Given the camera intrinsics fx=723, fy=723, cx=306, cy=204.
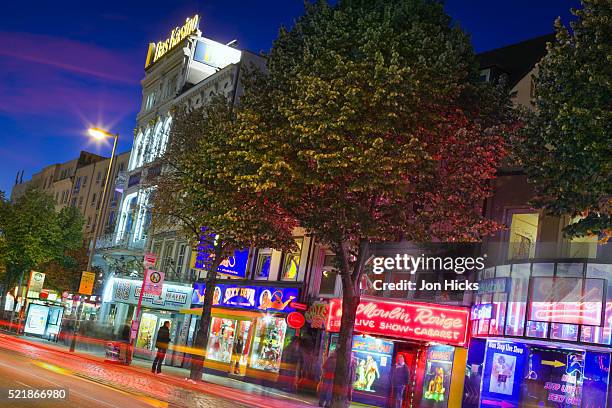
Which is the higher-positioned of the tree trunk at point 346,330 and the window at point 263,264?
the window at point 263,264

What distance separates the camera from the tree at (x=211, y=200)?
22.8m

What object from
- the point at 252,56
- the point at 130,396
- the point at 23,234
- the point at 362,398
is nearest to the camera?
the point at 130,396

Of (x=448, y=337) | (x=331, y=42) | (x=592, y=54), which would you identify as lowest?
(x=448, y=337)

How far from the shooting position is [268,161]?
21.0 metres

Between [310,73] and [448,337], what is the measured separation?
10.1 m

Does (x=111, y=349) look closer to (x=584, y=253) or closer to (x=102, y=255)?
(x=584, y=253)

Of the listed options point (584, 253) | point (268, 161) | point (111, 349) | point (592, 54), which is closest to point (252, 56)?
point (111, 349)

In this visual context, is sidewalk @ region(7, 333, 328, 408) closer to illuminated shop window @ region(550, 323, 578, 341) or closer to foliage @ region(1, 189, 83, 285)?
illuminated shop window @ region(550, 323, 578, 341)

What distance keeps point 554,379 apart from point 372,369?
316 inches

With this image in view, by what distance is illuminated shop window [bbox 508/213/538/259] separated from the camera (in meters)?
24.2

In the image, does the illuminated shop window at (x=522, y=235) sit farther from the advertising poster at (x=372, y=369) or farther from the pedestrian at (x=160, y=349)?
the pedestrian at (x=160, y=349)

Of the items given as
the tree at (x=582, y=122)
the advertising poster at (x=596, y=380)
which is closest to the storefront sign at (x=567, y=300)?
the advertising poster at (x=596, y=380)

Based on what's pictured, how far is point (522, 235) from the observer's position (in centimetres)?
2481

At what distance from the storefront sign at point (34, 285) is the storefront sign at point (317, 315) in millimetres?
21701
